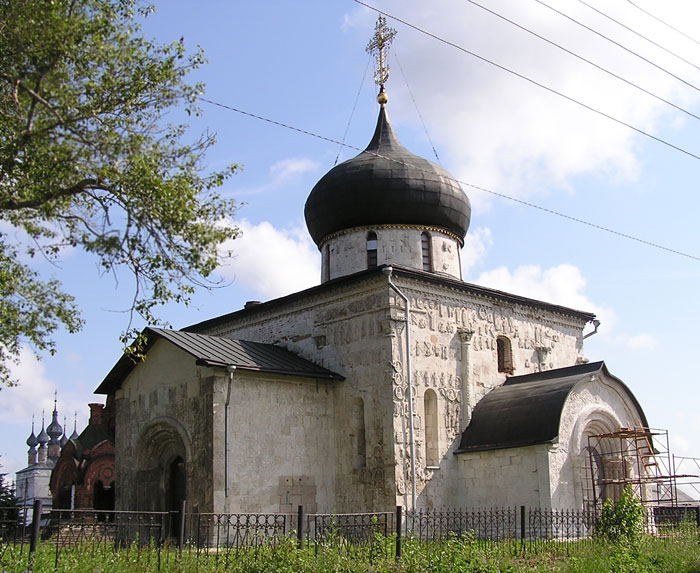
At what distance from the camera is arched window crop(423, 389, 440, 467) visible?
16250mm

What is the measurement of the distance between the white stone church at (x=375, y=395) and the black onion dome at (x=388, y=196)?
0.12 feet

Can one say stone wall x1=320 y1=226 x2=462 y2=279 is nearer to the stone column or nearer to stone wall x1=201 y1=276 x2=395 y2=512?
stone wall x1=201 y1=276 x2=395 y2=512

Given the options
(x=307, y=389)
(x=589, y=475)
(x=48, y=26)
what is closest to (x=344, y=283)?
(x=307, y=389)

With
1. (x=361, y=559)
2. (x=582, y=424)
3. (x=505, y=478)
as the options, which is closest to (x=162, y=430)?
(x=505, y=478)

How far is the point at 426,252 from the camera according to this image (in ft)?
61.6

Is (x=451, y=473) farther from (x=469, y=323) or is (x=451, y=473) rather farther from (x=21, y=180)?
(x=21, y=180)

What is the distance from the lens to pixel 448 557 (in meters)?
9.87

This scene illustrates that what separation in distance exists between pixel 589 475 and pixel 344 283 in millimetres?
6136

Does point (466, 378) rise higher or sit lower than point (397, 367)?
lower

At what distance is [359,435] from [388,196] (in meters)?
5.44

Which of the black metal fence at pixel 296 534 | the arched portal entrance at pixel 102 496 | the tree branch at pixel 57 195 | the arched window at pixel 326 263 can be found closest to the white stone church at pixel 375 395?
the arched window at pixel 326 263

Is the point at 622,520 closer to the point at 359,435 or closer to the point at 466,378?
the point at 466,378

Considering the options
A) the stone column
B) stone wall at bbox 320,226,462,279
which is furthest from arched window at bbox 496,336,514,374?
stone wall at bbox 320,226,462,279

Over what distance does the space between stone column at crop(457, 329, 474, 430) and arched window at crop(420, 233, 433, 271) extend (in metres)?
1.99
